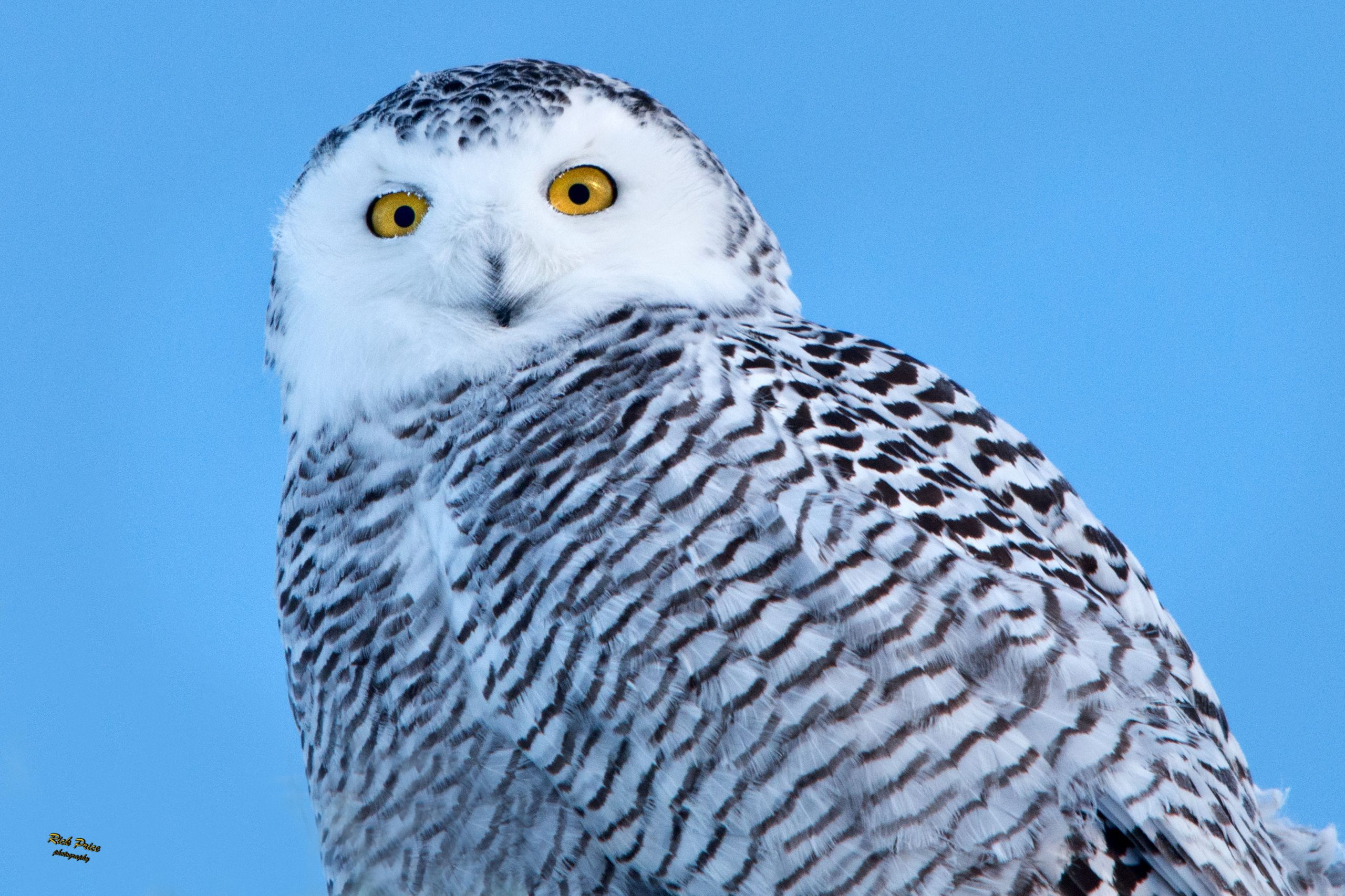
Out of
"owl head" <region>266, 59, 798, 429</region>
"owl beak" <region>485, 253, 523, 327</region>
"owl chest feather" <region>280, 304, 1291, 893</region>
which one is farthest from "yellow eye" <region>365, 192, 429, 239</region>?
"owl chest feather" <region>280, 304, 1291, 893</region>

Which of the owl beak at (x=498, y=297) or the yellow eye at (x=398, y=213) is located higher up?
the yellow eye at (x=398, y=213)

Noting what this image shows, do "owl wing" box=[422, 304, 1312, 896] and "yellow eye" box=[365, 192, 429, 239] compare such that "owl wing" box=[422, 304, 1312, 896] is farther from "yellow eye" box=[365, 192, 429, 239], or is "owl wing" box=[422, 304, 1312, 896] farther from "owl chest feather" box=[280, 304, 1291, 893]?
"yellow eye" box=[365, 192, 429, 239]

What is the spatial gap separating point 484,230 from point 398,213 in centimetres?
15

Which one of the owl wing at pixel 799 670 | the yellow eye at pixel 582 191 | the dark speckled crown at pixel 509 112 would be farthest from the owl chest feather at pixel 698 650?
the dark speckled crown at pixel 509 112

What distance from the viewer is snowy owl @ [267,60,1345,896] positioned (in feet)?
4.67

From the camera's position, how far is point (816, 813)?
1.41m

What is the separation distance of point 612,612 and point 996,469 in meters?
0.61

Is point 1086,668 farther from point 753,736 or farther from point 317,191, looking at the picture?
point 317,191

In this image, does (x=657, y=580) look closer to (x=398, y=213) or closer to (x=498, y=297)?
(x=498, y=297)

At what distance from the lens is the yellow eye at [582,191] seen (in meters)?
1.71

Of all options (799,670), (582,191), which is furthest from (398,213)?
(799,670)

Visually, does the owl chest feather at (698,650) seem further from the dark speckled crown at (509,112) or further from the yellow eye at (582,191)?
the dark speckled crown at (509,112)

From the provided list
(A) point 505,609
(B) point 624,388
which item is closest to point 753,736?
(A) point 505,609
